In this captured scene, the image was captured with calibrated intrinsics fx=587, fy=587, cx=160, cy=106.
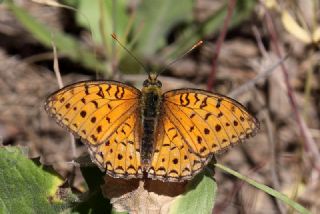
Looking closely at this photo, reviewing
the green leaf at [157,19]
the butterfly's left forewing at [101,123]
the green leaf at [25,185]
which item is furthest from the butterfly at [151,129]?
the green leaf at [157,19]

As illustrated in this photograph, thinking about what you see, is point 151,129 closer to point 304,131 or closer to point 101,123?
point 101,123

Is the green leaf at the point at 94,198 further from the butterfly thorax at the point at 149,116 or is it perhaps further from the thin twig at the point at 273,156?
the thin twig at the point at 273,156

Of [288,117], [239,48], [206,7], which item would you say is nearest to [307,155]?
[288,117]

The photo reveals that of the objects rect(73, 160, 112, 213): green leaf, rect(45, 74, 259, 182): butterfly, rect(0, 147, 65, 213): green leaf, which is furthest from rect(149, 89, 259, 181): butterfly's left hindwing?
rect(0, 147, 65, 213): green leaf

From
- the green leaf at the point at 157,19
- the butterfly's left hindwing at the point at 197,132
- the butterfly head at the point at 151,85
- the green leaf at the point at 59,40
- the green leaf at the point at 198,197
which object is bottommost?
the green leaf at the point at 198,197

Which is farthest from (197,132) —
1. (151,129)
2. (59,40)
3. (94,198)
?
(59,40)

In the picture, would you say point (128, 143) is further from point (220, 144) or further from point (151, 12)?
point (151, 12)
